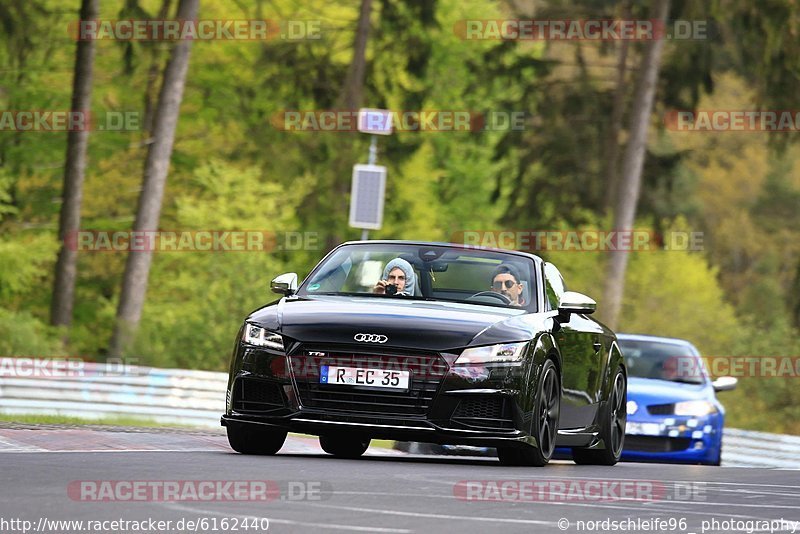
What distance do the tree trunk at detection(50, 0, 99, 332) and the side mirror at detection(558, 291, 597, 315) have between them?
2669 centimetres

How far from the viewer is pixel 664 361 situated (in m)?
20.7

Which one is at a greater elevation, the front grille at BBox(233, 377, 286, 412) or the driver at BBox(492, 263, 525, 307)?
the driver at BBox(492, 263, 525, 307)

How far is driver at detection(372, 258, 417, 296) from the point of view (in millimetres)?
13250

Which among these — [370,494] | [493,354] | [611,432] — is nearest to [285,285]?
[493,354]

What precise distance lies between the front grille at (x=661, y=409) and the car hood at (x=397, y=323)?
682 centimetres

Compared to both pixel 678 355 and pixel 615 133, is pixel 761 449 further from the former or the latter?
pixel 615 133

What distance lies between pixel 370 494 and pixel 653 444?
390 inches

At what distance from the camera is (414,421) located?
1188 cm

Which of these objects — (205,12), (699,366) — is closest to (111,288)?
(205,12)

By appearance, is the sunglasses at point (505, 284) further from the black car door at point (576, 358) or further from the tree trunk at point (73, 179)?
the tree trunk at point (73, 179)

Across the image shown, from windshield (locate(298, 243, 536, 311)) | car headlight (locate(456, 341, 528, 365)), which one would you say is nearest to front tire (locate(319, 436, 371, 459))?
windshield (locate(298, 243, 536, 311))

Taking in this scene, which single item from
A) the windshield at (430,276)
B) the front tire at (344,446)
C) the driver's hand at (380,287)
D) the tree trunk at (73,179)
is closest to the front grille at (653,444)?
the front tire at (344,446)

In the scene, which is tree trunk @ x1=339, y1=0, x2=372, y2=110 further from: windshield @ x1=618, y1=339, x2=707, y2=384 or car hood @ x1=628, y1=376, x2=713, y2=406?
car hood @ x1=628, y1=376, x2=713, y2=406

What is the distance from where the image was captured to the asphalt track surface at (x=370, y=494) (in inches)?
328
